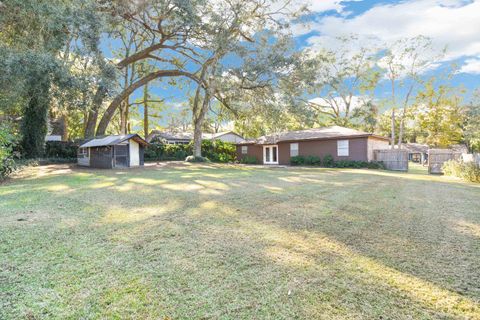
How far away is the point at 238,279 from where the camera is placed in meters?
2.35

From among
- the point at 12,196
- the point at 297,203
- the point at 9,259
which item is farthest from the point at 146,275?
the point at 12,196

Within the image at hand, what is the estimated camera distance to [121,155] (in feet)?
50.0

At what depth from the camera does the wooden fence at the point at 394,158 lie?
715 inches

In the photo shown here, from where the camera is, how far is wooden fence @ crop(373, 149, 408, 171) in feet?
59.6

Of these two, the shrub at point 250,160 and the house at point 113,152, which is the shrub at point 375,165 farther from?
the house at point 113,152

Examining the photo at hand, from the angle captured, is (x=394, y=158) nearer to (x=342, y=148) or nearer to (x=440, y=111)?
(x=342, y=148)

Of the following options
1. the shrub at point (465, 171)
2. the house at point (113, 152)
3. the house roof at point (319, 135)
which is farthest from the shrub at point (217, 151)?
the shrub at point (465, 171)

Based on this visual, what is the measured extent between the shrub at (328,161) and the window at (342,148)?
71 centimetres

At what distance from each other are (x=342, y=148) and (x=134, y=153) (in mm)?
14636

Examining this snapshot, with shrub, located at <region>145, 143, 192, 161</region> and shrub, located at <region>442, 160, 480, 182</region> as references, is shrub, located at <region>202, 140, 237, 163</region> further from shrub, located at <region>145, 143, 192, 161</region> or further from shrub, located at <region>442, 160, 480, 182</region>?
shrub, located at <region>442, 160, 480, 182</region>

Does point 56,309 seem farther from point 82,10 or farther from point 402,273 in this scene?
point 82,10

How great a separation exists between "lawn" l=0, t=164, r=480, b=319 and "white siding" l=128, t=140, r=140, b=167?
36.9ft

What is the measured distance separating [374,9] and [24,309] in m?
18.1

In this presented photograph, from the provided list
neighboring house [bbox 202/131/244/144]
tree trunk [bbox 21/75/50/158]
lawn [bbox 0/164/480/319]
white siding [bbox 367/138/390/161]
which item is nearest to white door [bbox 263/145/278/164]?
white siding [bbox 367/138/390/161]
